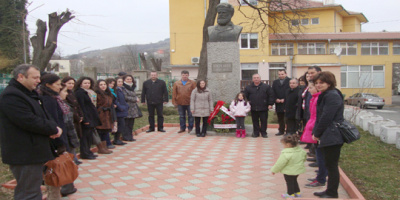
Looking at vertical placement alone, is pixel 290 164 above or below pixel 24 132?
below

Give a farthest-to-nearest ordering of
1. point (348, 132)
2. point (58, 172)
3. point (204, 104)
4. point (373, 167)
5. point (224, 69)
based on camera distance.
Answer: point (224, 69) → point (204, 104) → point (373, 167) → point (348, 132) → point (58, 172)

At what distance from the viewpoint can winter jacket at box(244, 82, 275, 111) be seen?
27.9 feet

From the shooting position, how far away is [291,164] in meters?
4.00

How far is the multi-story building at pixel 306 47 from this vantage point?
29.7 m

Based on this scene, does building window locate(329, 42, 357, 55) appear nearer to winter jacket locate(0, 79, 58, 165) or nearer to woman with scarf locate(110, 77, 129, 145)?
woman with scarf locate(110, 77, 129, 145)

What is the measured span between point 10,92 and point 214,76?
6652 millimetres

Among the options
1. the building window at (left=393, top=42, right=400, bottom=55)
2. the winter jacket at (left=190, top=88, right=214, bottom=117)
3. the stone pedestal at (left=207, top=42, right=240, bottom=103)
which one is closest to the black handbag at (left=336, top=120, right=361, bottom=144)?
the winter jacket at (left=190, top=88, right=214, bottom=117)

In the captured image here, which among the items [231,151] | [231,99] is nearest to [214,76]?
[231,99]

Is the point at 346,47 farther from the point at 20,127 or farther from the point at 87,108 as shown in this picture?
the point at 20,127

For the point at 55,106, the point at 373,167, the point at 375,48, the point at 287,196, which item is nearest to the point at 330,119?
the point at 287,196

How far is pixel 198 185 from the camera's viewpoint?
15.4ft

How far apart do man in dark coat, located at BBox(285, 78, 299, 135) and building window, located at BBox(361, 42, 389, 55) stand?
96.1 feet

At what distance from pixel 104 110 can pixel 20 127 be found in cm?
357

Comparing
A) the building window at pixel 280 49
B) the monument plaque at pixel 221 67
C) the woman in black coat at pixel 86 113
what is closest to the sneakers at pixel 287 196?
the woman in black coat at pixel 86 113
